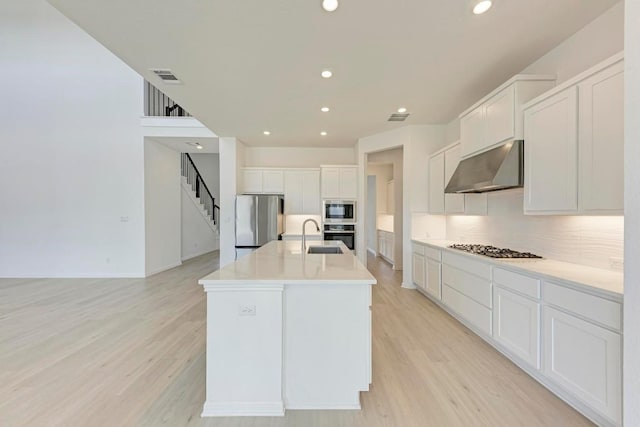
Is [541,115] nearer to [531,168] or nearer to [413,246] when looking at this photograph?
[531,168]

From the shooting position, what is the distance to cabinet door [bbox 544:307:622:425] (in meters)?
1.53

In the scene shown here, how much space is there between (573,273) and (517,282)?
0.38 m

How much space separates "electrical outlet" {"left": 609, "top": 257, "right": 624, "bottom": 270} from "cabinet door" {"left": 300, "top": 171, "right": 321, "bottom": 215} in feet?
15.5

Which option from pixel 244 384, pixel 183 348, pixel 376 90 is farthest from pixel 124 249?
pixel 376 90

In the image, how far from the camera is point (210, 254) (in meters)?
8.61

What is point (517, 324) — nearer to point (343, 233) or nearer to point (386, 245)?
point (343, 233)

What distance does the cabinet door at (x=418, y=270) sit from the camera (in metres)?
4.35

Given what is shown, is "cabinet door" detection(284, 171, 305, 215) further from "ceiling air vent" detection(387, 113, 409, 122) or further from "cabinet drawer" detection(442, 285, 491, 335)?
"cabinet drawer" detection(442, 285, 491, 335)

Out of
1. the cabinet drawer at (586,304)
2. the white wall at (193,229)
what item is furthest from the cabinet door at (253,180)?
the cabinet drawer at (586,304)

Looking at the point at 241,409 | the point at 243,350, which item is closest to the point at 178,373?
the point at 241,409

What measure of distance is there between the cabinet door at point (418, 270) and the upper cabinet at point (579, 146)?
2.09 metres

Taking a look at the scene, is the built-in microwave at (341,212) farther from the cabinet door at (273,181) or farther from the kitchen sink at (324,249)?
the kitchen sink at (324,249)

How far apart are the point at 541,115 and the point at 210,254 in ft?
28.0

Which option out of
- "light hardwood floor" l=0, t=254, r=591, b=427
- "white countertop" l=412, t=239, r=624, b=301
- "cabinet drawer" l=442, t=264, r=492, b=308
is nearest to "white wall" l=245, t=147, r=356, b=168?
"light hardwood floor" l=0, t=254, r=591, b=427
